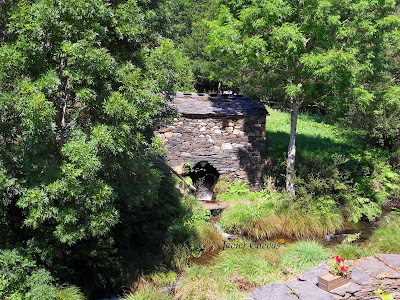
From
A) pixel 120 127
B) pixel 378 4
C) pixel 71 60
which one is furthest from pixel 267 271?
pixel 378 4

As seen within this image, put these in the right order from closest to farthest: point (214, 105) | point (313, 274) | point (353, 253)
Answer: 1. point (313, 274)
2. point (353, 253)
3. point (214, 105)

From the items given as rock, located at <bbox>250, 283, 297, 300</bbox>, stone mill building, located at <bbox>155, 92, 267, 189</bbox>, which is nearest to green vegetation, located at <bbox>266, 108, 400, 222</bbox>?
stone mill building, located at <bbox>155, 92, 267, 189</bbox>

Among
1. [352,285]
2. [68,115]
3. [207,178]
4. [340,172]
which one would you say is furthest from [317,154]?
[68,115]

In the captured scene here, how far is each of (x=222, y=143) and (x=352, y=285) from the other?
7.67 metres

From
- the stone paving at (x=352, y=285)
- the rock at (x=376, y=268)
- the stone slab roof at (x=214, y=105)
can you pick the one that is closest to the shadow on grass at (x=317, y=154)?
the stone slab roof at (x=214, y=105)

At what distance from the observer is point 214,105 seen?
1305 centimetres

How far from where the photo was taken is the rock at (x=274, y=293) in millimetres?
5508

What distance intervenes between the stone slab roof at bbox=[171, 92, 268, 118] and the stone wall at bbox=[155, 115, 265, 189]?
0.19 m

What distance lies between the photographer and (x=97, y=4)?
5.37 m

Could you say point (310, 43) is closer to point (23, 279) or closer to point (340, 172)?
point (340, 172)

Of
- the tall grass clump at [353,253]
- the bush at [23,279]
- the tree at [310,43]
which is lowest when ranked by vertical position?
the tall grass clump at [353,253]

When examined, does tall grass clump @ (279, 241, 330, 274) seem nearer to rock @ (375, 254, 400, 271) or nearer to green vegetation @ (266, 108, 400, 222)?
rock @ (375, 254, 400, 271)

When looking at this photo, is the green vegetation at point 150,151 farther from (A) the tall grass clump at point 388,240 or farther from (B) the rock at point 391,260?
(B) the rock at point 391,260

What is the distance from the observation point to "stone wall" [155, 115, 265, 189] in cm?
1261
